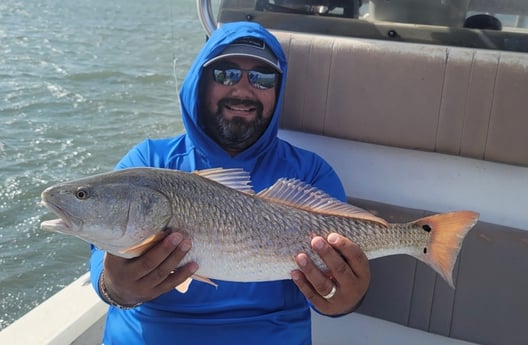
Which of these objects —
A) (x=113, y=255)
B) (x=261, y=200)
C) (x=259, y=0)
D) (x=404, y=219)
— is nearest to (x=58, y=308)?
(x=113, y=255)

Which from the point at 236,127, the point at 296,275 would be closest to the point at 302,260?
the point at 296,275

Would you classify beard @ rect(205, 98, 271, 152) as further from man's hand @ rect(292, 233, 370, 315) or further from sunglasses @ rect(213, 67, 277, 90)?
man's hand @ rect(292, 233, 370, 315)

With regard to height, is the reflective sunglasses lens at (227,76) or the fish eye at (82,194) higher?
the reflective sunglasses lens at (227,76)

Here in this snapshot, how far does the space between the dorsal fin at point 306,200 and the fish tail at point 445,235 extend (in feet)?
0.56

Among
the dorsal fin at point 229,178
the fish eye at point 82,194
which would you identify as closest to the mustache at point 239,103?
the dorsal fin at point 229,178

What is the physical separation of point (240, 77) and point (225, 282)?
92cm

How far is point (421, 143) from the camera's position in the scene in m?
2.65

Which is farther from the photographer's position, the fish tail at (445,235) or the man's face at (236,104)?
the man's face at (236,104)

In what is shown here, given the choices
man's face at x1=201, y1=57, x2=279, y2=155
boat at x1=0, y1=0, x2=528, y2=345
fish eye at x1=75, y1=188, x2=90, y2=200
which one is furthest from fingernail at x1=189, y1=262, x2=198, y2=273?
boat at x1=0, y1=0, x2=528, y2=345

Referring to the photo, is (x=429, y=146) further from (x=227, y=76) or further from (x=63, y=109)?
(x=63, y=109)

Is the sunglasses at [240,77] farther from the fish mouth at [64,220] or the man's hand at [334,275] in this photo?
the fish mouth at [64,220]

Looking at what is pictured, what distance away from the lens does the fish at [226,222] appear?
68.8 inches

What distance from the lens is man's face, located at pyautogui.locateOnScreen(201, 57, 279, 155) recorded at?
2.54 m

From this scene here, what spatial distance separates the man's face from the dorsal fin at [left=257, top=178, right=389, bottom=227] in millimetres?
669
